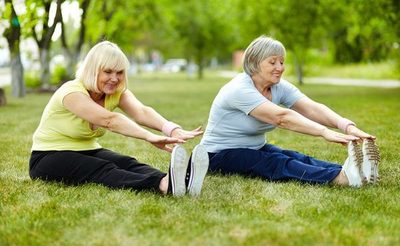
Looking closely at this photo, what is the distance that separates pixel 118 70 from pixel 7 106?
10455 mm

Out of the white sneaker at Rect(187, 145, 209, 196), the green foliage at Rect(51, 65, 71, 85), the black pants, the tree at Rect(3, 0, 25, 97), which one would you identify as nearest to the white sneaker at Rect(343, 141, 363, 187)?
the white sneaker at Rect(187, 145, 209, 196)

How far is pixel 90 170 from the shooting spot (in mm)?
4684

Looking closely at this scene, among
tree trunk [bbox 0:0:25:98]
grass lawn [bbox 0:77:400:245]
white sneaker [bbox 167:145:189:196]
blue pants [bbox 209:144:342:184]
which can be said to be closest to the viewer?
grass lawn [bbox 0:77:400:245]

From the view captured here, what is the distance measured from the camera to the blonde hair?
4402 millimetres

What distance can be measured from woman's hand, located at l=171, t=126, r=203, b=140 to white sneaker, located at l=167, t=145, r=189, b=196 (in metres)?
0.13

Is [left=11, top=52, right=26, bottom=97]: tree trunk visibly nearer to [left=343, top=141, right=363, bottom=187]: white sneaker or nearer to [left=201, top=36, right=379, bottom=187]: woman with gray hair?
[left=201, top=36, right=379, bottom=187]: woman with gray hair

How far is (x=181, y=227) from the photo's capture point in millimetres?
3506

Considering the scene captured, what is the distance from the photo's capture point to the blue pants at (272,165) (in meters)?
4.84

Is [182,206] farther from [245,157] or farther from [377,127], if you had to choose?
[377,127]

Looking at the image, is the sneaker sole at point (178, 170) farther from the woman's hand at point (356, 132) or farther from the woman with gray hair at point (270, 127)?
the woman's hand at point (356, 132)

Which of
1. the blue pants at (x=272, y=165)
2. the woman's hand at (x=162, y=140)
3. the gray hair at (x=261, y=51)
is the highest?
the gray hair at (x=261, y=51)

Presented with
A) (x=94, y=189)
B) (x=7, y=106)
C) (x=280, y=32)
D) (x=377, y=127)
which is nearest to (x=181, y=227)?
(x=94, y=189)

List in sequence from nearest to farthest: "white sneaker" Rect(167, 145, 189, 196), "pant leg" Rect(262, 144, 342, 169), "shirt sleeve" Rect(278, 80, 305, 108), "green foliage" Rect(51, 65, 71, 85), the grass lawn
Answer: the grass lawn < "white sneaker" Rect(167, 145, 189, 196) < "pant leg" Rect(262, 144, 342, 169) < "shirt sleeve" Rect(278, 80, 305, 108) < "green foliage" Rect(51, 65, 71, 85)

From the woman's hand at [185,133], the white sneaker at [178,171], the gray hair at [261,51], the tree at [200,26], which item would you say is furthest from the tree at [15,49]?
the tree at [200,26]
